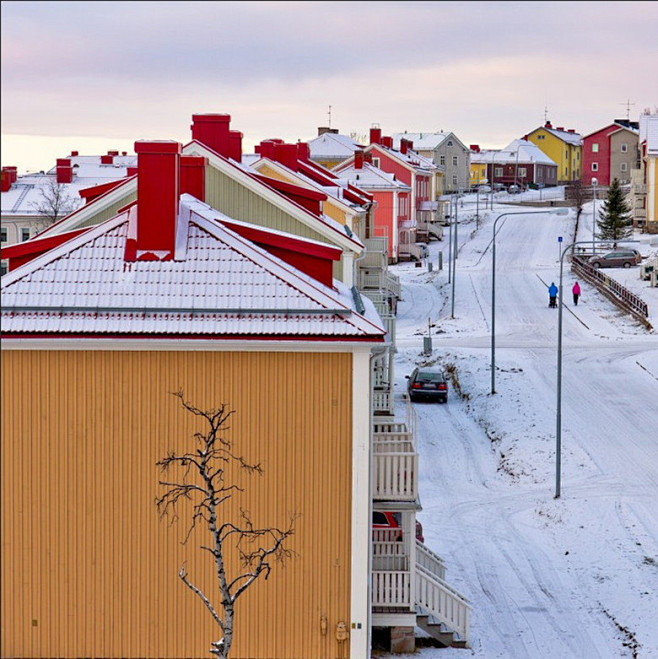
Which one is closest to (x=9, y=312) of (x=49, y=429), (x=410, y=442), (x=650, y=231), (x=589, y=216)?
(x=49, y=429)

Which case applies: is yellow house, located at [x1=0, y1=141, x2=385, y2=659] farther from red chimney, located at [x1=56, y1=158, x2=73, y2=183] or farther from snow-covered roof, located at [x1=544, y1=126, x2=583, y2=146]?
snow-covered roof, located at [x1=544, y1=126, x2=583, y2=146]

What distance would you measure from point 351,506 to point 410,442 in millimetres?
3853

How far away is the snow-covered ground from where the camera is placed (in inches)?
886

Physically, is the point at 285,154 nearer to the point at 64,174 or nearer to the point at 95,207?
the point at 95,207

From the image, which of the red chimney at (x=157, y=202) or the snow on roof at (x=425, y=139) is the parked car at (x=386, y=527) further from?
the snow on roof at (x=425, y=139)

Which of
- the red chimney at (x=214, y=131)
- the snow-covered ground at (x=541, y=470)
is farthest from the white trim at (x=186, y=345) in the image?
the red chimney at (x=214, y=131)

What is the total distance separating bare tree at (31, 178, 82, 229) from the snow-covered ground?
18.0 metres

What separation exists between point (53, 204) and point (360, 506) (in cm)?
4970

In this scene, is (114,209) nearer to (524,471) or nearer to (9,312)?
(9,312)

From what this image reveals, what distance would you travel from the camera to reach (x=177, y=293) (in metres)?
16.1

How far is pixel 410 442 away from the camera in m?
19.8

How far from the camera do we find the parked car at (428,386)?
41000mm

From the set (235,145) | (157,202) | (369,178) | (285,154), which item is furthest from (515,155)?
(157,202)

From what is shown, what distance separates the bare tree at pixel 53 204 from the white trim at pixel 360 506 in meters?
48.5
